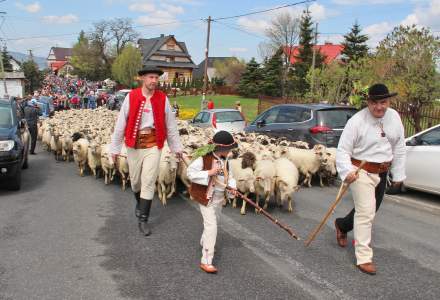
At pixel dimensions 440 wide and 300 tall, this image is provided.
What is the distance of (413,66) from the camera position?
16953 mm

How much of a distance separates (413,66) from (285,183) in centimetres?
1239

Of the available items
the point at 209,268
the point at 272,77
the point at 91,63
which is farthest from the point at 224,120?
the point at 91,63

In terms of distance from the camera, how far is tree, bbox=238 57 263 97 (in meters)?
56.2

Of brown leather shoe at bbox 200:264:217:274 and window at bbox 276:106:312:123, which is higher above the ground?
window at bbox 276:106:312:123

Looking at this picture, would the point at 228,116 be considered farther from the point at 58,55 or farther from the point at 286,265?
the point at 58,55

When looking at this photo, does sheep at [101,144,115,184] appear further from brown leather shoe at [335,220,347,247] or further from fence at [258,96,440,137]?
fence at [258,96,440,137]

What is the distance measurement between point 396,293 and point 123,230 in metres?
3.37

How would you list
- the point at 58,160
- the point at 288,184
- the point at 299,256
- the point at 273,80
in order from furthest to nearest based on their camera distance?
the point at 273,80
the point at 58,160
the point at 288,184
the point at 299,256

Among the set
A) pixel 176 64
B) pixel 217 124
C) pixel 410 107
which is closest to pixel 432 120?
pixel 410 107

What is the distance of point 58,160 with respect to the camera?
1272cm

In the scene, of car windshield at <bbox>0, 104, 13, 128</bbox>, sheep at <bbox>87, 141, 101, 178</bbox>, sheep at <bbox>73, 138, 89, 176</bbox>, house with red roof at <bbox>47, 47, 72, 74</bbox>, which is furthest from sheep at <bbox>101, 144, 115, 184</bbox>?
house with red roof at <bbox>47, 47, 72, 74</bbox>

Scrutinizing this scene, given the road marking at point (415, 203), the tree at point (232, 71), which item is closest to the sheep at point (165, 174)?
the road marking at point (415, 203)

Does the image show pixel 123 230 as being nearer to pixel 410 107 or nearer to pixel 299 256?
pixel 299 256

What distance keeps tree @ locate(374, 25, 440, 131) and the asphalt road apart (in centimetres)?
1025
